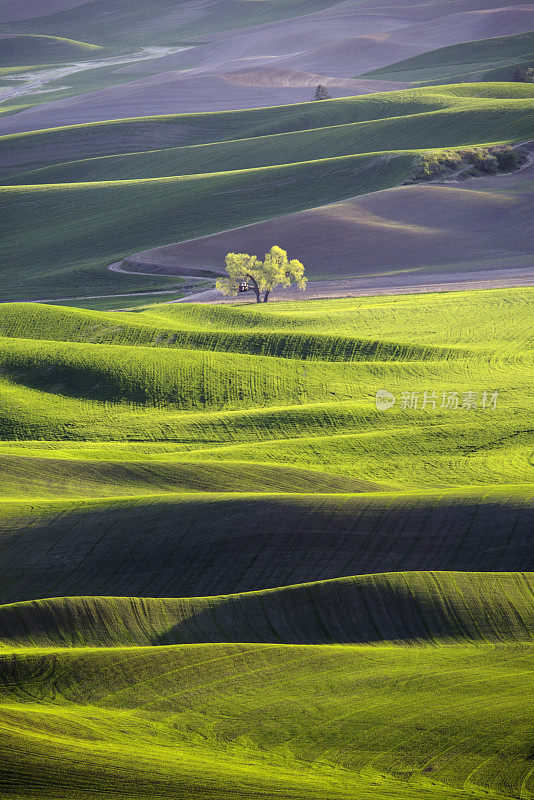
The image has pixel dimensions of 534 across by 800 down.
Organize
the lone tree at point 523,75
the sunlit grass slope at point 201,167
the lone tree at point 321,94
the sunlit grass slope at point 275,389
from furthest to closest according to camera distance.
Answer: the lone tree at point 321,94
the lone tree at point 523,75
the sunlit grass slope at point 201,167
the sunlit grass slope at point 275,389

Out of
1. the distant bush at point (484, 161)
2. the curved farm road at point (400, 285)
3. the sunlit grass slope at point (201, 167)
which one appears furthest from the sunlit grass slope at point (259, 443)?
the distant bush at point (484, 161)

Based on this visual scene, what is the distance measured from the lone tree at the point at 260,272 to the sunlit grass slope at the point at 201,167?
1449 cm

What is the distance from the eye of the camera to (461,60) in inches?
7298

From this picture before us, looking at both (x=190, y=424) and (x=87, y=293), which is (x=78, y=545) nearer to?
(x=190, y=424)

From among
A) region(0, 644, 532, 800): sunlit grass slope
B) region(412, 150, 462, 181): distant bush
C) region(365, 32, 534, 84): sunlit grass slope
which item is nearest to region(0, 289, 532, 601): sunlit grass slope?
region(0, 644, 532, 800): sunlit grass slope

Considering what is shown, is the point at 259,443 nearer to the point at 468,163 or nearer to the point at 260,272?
the point at 260,272

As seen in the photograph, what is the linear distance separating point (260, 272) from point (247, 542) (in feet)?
169

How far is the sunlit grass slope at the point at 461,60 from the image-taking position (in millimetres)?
173625

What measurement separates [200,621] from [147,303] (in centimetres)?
5509

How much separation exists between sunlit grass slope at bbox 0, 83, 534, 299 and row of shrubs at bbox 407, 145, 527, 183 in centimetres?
210

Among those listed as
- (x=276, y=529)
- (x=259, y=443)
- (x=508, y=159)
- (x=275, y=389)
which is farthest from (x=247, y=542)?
(x=508, y=159)

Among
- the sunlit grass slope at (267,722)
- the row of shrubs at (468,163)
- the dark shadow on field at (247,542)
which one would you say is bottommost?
the dark shadow on field at (247,542)

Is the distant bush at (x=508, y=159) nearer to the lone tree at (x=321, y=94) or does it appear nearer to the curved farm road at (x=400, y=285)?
the curved farm road at (x=400, y=285)

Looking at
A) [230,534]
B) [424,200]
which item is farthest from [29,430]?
[424,200]
